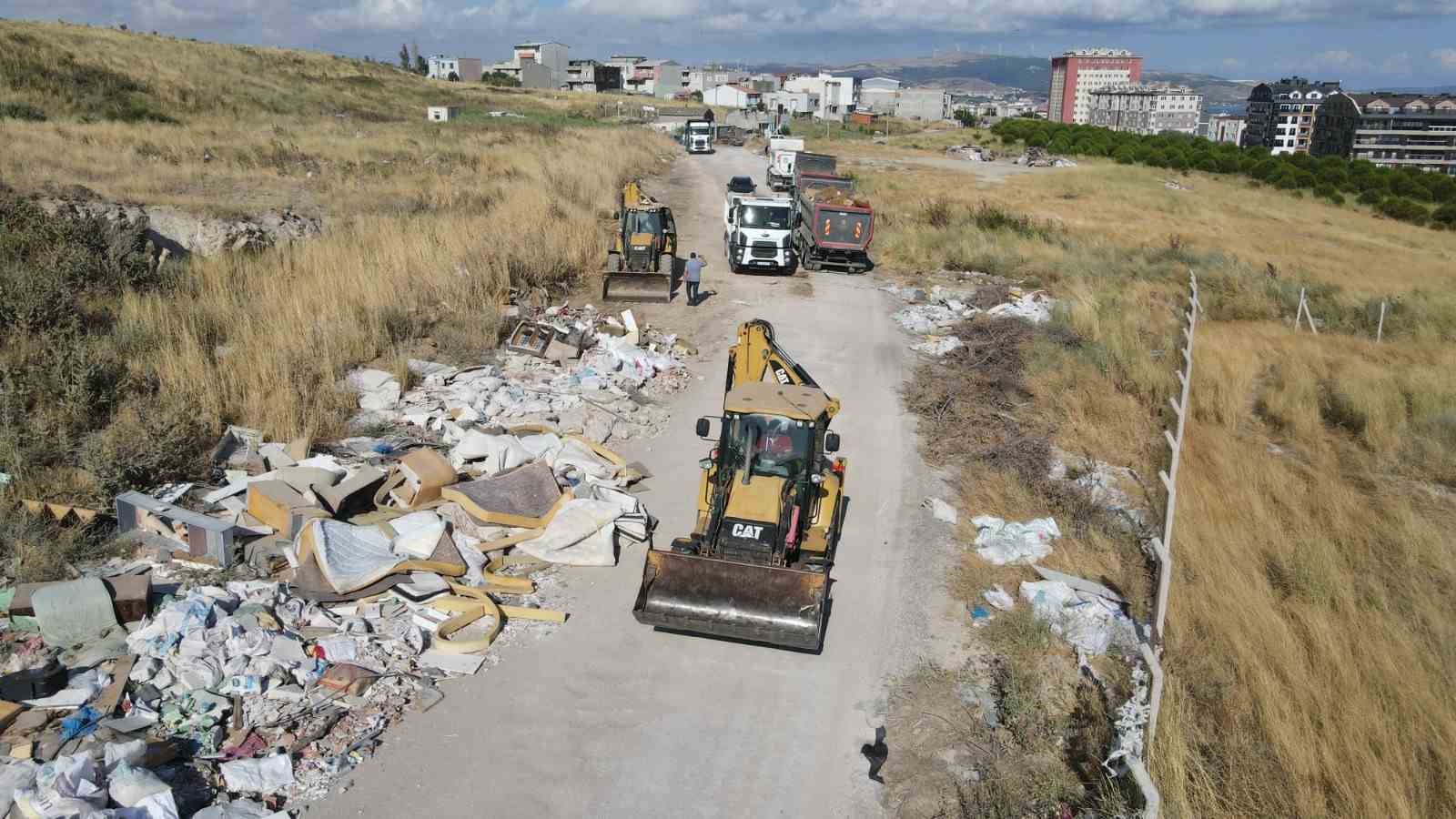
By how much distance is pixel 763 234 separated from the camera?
80.6ft

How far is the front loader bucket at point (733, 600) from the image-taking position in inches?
316

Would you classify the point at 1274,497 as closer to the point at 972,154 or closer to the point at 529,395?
the point at 529,395

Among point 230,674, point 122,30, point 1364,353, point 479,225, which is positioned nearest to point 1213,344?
point 1364,353

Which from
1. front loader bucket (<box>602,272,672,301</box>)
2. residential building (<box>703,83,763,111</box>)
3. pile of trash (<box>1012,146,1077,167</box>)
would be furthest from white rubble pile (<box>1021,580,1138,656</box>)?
residential building (<box>703,83,763,111</box>)

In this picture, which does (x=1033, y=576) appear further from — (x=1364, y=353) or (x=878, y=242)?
(x=878, y=242)

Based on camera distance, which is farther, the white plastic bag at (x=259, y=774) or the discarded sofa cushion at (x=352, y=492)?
the discarded sofa cushion at (x=352, y=492)

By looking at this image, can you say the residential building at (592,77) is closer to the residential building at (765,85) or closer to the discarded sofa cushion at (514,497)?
the residential building at (765,85)

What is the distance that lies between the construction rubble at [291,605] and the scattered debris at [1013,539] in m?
3.93

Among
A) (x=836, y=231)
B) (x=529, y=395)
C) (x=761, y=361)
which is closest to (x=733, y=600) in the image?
(x=761, y=361)

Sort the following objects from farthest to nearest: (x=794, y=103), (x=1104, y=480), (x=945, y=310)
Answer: (x=794, y=103)
(x=945, y=310)
(x=1104, y=480)

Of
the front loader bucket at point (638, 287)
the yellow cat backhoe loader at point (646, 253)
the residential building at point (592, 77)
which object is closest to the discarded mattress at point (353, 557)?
the front loader bucket at point (638, 287)

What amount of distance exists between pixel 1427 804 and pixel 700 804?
5109 millimetres

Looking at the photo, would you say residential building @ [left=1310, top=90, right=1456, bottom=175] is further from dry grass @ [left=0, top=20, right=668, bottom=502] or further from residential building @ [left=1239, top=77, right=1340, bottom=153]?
dry grass @ [left=0, top=20, right=668, bottom=502]

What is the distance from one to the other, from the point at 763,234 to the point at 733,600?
17562 mm
